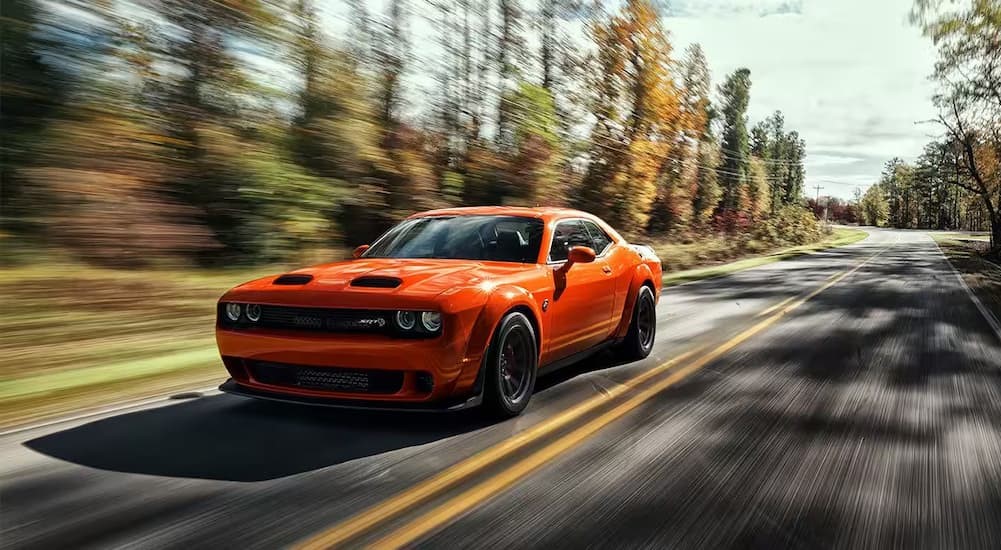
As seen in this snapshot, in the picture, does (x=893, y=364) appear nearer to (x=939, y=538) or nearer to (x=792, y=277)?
(x=939, y=538)

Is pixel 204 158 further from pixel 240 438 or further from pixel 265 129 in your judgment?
pixel 240 438

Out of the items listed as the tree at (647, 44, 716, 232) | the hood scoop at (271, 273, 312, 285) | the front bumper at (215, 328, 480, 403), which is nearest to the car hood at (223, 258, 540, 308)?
the hood scoop at (271, 273, 312, 285)

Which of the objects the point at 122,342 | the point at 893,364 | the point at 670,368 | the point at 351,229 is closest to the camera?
the point at 670,368

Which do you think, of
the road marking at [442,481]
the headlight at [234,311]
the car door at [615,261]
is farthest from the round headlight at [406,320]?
the car door at [615,261]

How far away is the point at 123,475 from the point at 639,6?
2925cm

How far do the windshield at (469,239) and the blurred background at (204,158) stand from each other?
88.1 inches

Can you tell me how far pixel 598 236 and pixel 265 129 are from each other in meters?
8.44

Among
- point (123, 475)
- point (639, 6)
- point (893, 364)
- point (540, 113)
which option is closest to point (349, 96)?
point (540, 113)

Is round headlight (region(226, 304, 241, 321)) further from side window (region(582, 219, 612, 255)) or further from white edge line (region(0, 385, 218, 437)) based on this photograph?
side window (region(582, 219, 612, 255))

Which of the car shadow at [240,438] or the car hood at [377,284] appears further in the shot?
the car hood at [377,284]

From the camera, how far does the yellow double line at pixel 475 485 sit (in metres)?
3.18

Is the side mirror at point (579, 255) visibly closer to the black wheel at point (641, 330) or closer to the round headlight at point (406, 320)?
the black wheel at point (641, 330)

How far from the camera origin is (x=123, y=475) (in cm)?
395

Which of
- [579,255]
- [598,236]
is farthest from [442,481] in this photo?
[598,236]
